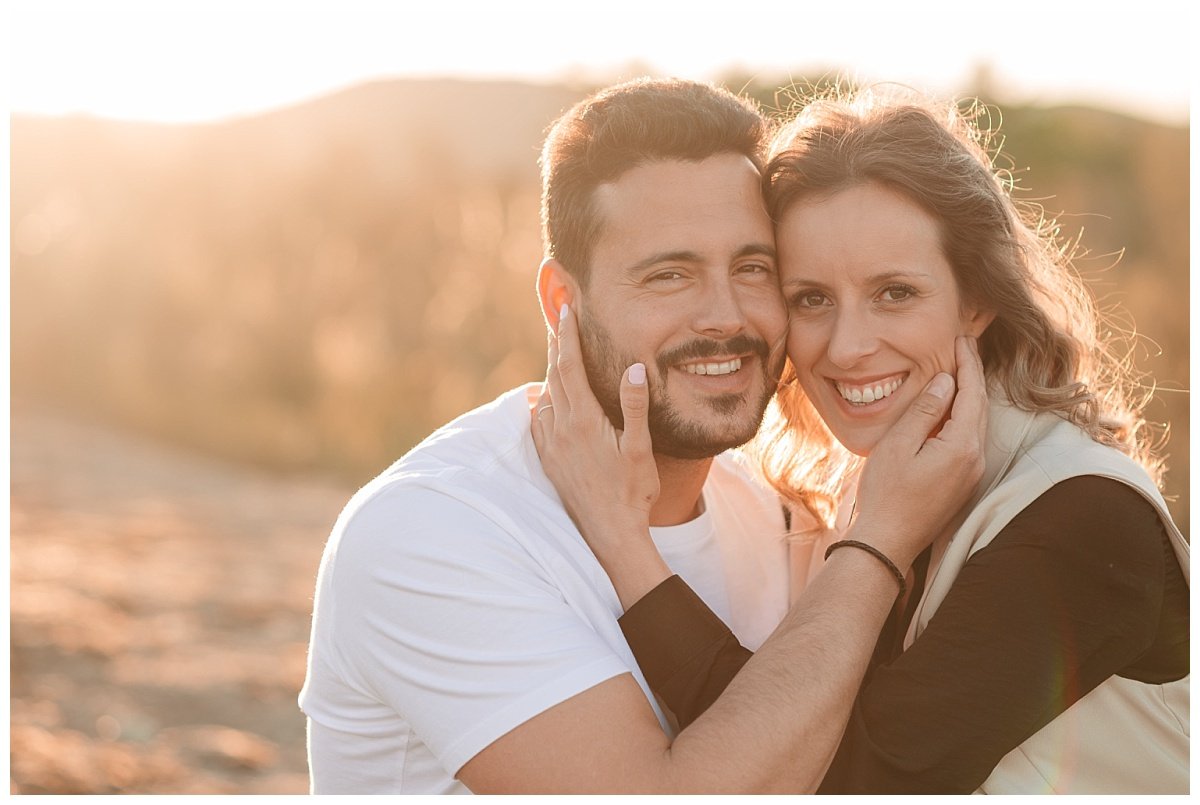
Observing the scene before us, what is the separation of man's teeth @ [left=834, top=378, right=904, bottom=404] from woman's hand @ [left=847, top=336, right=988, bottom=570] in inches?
3.1

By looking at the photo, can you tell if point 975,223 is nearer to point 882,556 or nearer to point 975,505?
point 975,505

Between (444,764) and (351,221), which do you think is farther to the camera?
(351,221)

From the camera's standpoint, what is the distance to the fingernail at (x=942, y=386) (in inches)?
120

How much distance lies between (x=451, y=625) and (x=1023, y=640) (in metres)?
1.21

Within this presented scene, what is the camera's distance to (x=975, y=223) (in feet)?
10.2

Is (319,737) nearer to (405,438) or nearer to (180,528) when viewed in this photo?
(180,528)

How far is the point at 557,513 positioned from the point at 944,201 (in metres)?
1.26

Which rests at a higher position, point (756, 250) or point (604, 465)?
point (756, 250)

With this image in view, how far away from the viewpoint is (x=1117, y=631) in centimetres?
255

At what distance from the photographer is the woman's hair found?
120 inches

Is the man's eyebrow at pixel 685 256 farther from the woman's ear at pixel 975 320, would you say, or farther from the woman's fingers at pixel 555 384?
the woman's ear at pixel 975 320

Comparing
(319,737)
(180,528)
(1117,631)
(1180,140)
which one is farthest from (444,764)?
(1180,140)

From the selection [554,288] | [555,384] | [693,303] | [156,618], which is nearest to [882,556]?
[693,303]

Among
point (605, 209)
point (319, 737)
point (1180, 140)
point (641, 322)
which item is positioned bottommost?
point (1180, 140)
